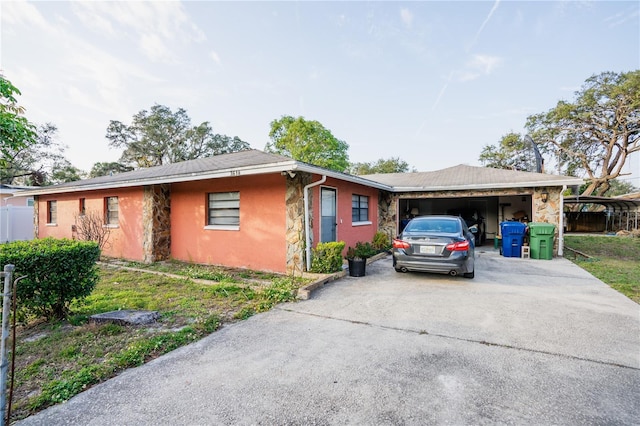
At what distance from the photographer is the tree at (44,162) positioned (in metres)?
27.2

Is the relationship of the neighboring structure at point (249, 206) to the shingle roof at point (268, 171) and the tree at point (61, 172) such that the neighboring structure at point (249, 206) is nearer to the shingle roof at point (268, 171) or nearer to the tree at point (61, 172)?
the shingle roof at point (268, 171)

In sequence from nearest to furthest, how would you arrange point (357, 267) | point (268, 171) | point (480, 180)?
point (268, 171)
point (357, 267)
point (480, 180)

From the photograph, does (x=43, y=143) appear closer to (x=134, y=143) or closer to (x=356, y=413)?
(x=134, y=143)

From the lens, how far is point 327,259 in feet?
22.6

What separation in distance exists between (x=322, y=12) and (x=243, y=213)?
8669mm

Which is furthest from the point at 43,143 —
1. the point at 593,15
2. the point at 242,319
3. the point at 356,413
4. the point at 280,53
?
the point at 593,15

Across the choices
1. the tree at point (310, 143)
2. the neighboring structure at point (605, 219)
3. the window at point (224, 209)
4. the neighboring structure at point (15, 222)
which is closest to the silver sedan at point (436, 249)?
the window at point (224, 209)

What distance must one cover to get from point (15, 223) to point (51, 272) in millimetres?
17426

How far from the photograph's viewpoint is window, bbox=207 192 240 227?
26.9 feet

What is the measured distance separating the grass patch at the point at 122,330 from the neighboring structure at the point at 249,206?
1324 mm

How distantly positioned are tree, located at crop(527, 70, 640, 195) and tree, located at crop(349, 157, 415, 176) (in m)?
19.6

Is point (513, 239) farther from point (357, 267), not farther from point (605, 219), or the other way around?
point (605, 219)

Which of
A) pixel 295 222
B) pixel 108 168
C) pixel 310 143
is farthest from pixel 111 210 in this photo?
pixel 108 168

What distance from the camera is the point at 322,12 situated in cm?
1088
